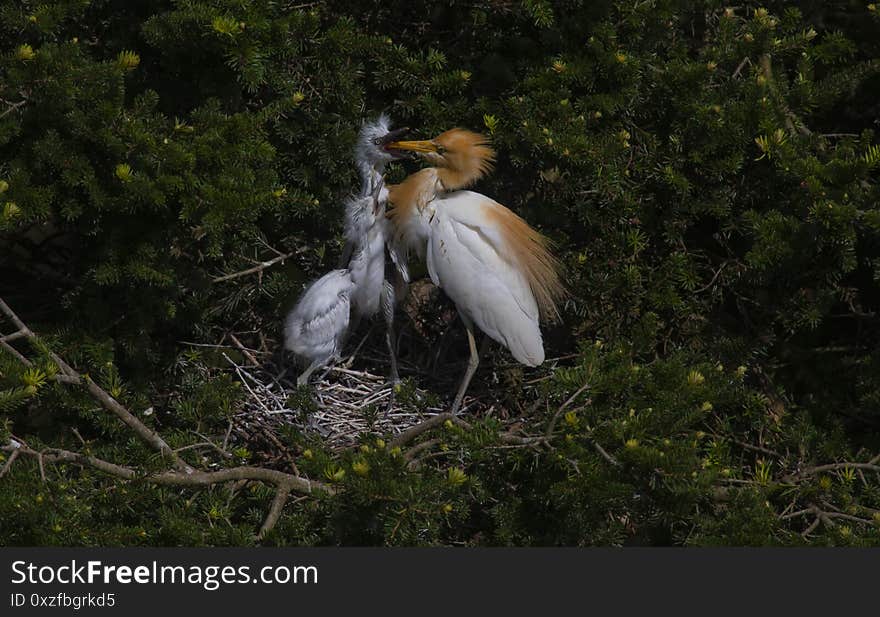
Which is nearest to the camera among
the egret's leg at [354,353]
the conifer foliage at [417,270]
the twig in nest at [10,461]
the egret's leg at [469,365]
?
the twig in nest at [10,461]

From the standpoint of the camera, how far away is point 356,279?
3355 mm

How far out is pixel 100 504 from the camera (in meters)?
2.45

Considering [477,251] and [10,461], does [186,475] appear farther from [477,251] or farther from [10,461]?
[477,251]

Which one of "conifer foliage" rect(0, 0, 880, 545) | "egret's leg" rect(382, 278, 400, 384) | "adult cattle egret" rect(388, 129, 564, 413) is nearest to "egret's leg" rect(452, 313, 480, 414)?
"adult cattle egret" rect(388, 129, 564, 413)

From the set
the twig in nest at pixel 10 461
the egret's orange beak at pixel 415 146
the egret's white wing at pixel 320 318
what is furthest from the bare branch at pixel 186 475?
the egret's orange beak at pixel 415 146

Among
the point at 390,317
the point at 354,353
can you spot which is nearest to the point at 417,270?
the point at 390,317

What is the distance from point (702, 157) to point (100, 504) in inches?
76.2

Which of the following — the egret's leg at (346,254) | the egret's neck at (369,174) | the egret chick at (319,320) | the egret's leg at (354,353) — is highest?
the egret's neck at (369,174)

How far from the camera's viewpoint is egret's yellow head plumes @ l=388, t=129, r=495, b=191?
3213 mm

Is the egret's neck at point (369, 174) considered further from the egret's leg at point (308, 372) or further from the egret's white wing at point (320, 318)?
the egret's leg at point (308, 372)

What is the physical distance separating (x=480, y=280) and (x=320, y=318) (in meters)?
0.52

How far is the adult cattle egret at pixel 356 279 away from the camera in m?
3.26

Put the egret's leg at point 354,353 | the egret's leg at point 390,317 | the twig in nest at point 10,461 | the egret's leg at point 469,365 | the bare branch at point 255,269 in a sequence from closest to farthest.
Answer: the twig in nest at point 10,461 < the bare branch at point 255,269 < the egret's leg at point 469,365 < the egret's leg at point 390,317 < the egret's leg at point 354,353

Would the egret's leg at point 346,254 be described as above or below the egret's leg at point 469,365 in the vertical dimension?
above
